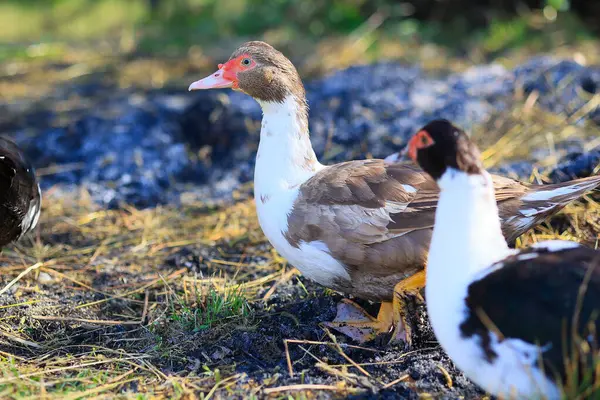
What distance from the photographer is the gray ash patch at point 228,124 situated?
5.22 metres

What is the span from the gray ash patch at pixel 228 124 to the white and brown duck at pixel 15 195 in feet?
3.18

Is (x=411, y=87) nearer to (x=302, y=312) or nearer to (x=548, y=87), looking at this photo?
(x=548, y=87)

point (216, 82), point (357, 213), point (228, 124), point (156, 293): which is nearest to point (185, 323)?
point (156, 293)

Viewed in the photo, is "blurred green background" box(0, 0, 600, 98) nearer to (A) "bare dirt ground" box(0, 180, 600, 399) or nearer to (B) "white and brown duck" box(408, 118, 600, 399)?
(A) "bare dirt ground" box(0, 180, 600, 399)

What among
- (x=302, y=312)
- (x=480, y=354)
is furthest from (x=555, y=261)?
(x=302, y=312)

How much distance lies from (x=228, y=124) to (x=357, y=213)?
8.97 ft

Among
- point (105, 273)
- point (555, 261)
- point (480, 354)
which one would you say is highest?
point (555, 261)

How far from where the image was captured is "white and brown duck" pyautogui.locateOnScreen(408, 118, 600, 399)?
7.18ft

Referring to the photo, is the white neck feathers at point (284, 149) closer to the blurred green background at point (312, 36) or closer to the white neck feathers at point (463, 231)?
the white neck feathers at point (463, 231)

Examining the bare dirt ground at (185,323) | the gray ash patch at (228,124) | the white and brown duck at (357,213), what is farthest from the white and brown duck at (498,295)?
the gray ash patch at (228,124)

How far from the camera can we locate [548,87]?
566cm

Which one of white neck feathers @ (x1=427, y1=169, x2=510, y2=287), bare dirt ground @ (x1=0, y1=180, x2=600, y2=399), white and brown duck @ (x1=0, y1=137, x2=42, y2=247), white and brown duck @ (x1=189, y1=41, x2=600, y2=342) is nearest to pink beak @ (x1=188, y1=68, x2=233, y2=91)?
white and brown duck @ (x1=189, y1=41, x2=600, y2=342)

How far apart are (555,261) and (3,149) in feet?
9.90

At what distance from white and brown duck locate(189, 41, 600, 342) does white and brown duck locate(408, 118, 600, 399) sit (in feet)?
1.80
